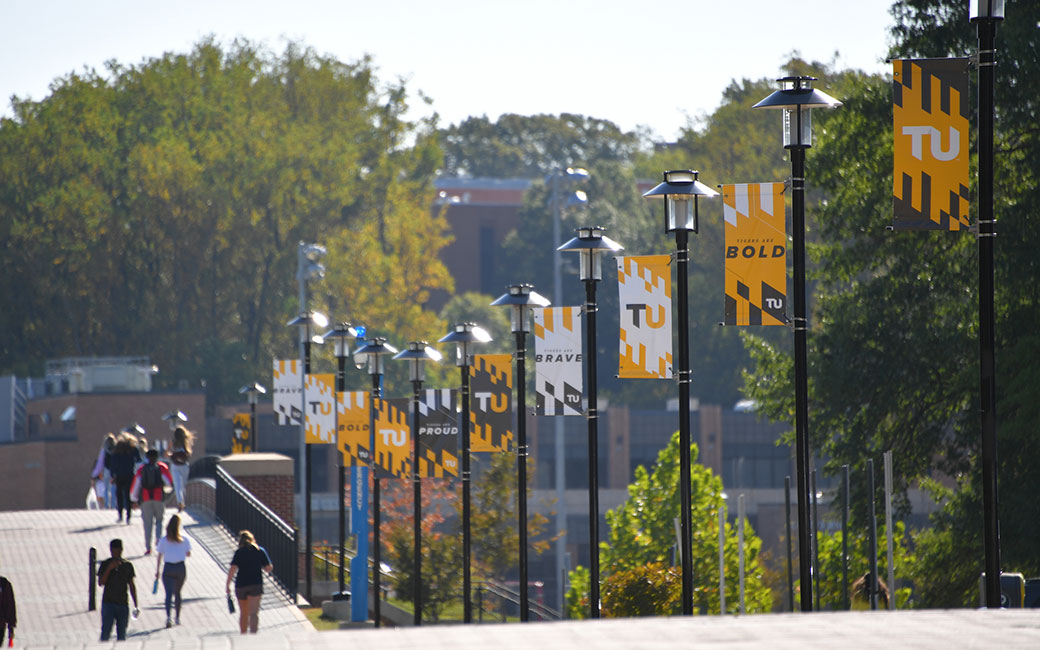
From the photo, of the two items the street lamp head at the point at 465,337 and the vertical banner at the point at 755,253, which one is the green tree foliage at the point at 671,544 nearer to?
the street lamp head at the point at 465,337

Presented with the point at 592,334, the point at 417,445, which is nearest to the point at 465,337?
the point at 417,445

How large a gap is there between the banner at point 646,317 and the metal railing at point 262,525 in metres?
9.23

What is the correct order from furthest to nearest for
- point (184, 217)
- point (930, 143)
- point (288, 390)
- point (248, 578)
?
point (184, 217), point (288, 390), point (248, 578), point (930, 143)

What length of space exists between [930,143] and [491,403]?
11249 mm

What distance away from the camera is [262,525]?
28.9 meters

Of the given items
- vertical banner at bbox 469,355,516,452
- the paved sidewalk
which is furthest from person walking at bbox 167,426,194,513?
vertical banner at bbox 469,355,516,452

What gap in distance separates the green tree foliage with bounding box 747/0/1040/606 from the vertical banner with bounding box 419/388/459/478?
23.5 feet

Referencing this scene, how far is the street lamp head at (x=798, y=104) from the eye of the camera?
16.2 m

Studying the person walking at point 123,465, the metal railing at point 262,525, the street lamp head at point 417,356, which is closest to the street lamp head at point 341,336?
the street lamp head at point 417,356

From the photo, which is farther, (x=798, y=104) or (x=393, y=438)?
(x=393, y=438)

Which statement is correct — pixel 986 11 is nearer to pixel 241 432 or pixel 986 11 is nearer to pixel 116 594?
pixel 116 594

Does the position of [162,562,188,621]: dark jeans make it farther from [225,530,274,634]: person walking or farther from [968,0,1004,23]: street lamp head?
[968,0,1004,23]: street lamp head

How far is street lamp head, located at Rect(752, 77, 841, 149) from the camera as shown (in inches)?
640

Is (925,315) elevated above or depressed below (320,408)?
above
